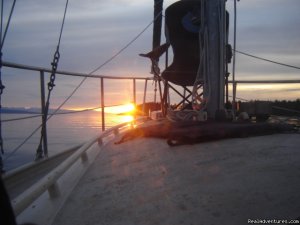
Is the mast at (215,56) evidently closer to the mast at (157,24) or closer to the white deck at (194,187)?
the white deck at (194,187)

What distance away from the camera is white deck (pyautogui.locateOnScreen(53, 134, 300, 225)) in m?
1.46

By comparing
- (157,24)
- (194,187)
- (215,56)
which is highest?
(157,24)

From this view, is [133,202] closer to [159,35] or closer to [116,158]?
[116,158]

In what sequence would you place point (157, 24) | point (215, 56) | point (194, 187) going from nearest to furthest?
point (194, 187) < point (215, 56) < point (157, 24)

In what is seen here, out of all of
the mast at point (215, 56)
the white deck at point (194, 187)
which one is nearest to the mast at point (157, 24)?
the mast at point (215, 56)

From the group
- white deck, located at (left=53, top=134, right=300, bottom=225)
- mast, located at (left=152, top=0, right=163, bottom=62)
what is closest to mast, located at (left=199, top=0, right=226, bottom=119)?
white deck, located at (left=53, top=134, right=300, bottom=225)

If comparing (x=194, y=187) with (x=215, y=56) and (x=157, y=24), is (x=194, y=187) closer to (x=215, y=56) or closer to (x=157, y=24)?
(x=215, y=56)

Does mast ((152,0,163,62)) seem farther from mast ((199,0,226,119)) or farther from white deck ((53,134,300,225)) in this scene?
white deck ((53,134,300,225))

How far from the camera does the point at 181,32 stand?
445cm

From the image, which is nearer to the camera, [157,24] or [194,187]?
[194,187]

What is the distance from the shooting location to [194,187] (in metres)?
1.72

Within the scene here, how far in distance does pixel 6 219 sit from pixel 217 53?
295 centimetres

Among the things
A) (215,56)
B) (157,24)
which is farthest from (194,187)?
(157,24)

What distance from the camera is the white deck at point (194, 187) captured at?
1.46 metres
